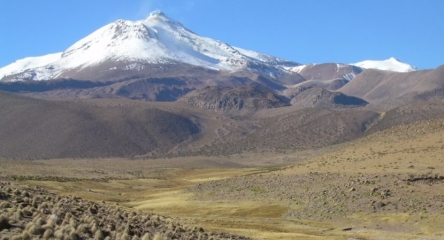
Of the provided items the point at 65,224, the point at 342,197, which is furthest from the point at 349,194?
the point at 65,224

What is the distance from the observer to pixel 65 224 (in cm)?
1998

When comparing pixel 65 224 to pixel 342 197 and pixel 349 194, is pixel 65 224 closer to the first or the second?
pixel 342 197

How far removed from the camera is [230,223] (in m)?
41.2

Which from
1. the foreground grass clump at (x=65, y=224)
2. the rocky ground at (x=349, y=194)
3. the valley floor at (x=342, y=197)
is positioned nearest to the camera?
the foreground grass clump at (x=65, y=224)

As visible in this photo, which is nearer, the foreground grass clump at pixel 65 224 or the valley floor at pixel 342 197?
the foreground grass clump at pixel 65 224

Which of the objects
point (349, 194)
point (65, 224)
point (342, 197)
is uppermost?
point (65, 224)

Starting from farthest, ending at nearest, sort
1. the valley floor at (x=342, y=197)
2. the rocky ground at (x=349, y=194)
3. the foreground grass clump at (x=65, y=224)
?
1. the rocky ground at (x=349, y=194)
2. the valley floor at (x=342, y=197)
3. the foreground grass clump at (x=65, y=224)

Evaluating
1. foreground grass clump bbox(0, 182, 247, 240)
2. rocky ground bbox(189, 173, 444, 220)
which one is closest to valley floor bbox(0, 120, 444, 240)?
rocky ground bbox(189, 173, 444, 220)

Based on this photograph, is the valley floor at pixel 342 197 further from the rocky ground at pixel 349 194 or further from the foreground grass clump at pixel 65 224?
the foreground grass clump at pixel 65 224

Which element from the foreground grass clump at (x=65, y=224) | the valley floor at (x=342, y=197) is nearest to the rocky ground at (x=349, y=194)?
the valley floor at (x=342, y=197)

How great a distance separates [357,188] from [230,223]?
43.1 feet

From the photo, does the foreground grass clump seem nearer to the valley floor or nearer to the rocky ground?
the valley floor

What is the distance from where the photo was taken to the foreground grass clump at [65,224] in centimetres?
1794

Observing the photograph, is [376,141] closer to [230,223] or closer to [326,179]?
[326,179]
